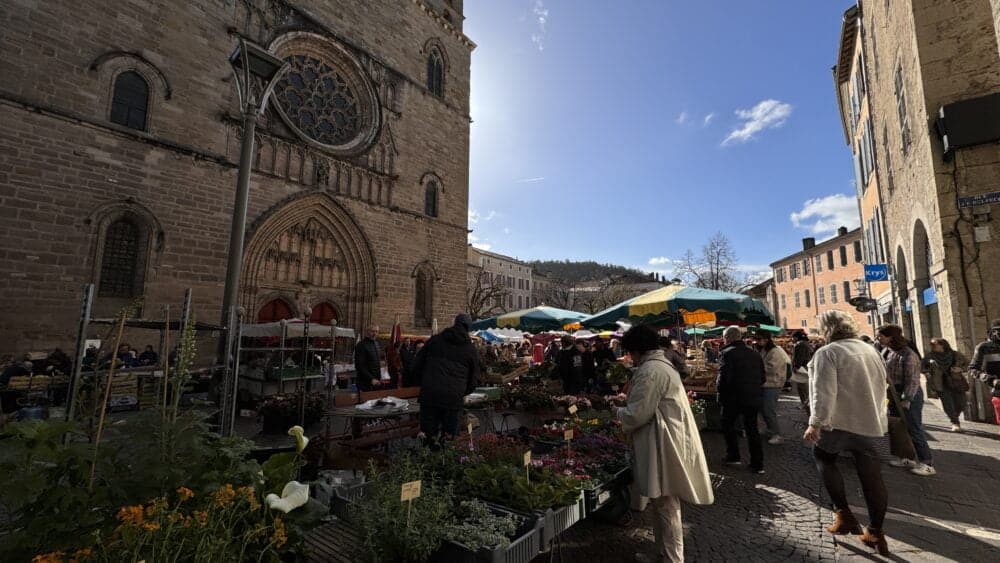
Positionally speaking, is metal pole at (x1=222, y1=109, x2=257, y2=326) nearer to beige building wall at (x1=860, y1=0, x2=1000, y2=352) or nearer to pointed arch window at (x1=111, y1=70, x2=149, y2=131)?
pointed arch window at (x1=111, y1=70, x2=149, y2=131)

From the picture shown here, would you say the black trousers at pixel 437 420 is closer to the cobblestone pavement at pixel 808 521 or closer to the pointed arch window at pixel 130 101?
the cobblestone pavement at pixel 808 521

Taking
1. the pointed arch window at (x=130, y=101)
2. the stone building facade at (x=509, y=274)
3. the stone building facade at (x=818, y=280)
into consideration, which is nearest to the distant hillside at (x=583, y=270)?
the stone building facade at (x=509, y=274)

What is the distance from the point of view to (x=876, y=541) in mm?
3447

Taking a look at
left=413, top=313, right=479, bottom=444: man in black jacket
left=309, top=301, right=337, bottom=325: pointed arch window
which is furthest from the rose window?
left=413, top=313, right=479, bottom=444: man in black jacket

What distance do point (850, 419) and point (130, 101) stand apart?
16.0 m

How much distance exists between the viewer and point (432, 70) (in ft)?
68.3

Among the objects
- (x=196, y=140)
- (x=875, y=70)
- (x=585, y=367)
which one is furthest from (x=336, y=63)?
(x=875, y=70)

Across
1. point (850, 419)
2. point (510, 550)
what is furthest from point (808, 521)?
point (510, 550)

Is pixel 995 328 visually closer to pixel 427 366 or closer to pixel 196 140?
pixel 427 366

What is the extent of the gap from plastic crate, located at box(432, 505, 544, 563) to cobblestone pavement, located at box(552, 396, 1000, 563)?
0.90m

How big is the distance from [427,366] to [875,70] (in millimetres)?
18023

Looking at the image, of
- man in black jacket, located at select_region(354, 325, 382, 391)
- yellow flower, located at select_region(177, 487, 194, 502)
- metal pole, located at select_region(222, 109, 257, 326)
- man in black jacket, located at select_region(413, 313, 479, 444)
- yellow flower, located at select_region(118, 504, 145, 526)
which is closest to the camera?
yellow flower, located at select_region(118, 504, 145, 526)

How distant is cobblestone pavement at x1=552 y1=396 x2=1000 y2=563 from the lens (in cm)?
349

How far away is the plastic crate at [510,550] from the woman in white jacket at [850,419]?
7.77 feet
